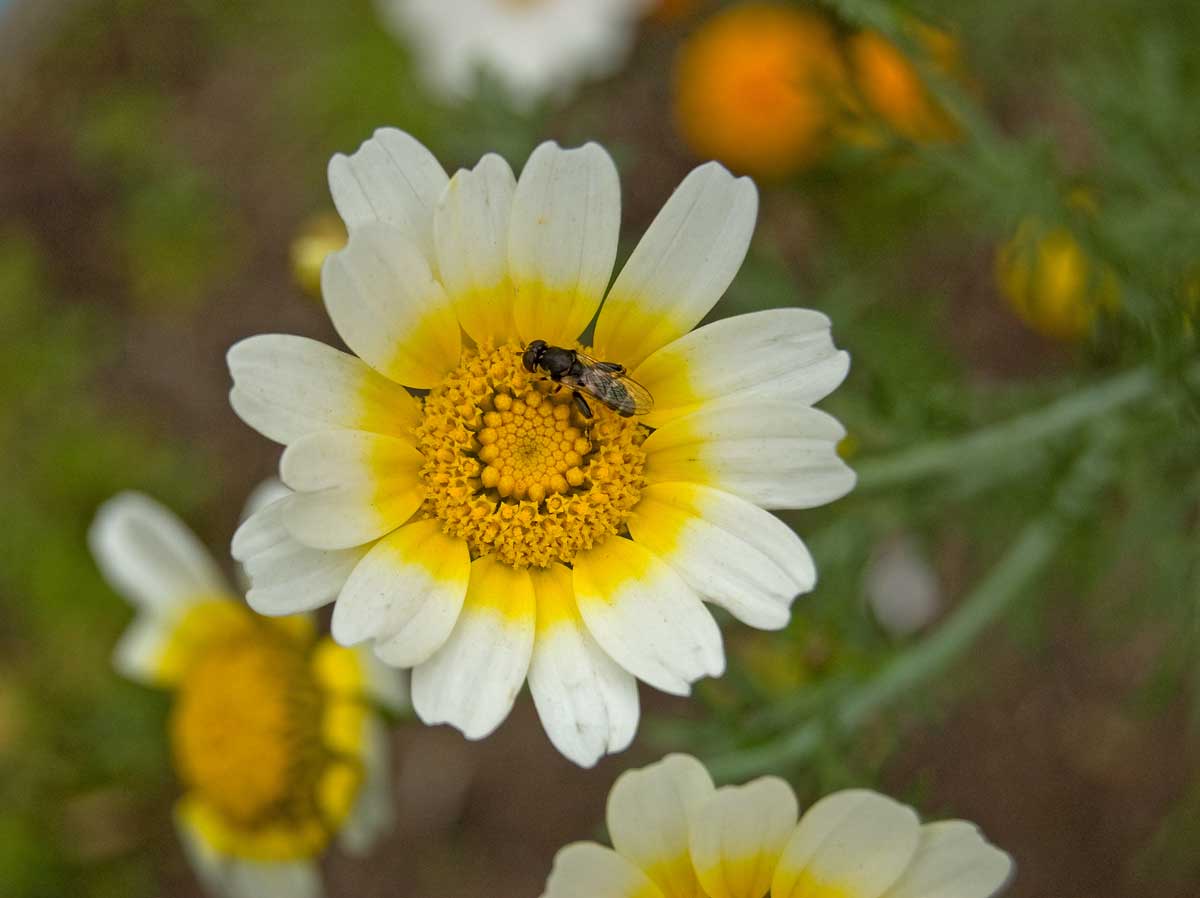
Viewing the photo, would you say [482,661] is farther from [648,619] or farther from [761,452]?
[761,452]

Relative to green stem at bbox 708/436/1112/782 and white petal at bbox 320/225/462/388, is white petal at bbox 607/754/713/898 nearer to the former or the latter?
green stem at bbox 708/436/1112/782

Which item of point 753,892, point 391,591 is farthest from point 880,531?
point 391,591

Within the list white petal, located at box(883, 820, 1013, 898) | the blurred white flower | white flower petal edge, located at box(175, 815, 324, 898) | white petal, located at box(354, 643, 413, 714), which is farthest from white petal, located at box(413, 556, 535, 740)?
the blurred white flower

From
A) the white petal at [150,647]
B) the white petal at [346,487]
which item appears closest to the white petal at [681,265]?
the white petal at [346,487]

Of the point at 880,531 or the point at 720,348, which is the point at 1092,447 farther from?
the point at 720,348

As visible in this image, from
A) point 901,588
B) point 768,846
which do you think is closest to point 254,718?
point 768,846

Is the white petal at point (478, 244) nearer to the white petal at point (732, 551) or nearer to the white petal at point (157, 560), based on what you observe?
the white petal at point (732, 551)
